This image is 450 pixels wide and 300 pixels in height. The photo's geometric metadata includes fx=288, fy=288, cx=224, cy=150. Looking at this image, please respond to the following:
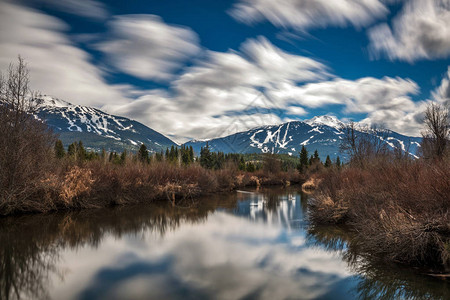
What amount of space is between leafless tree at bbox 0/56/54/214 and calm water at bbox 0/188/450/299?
1.75 metres

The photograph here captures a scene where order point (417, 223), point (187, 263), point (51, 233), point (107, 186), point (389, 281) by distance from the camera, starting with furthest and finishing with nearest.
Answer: point (107, 186) < point (51, 233) < point (187, 263) < point (417, 223) < point (389, 281)

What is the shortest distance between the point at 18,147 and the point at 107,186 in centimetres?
772

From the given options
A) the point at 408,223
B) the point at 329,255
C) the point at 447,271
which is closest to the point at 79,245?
the point at 329,255

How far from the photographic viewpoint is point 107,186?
24281mm

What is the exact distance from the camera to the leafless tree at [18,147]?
17.3m

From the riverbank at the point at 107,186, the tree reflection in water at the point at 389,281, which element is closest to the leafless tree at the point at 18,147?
the riverbank at the point at 107,186

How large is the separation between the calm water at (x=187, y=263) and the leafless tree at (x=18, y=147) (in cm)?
175

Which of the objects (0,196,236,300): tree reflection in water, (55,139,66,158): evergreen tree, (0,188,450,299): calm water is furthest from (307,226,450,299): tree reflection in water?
(55,139,66,158): evergreen tree

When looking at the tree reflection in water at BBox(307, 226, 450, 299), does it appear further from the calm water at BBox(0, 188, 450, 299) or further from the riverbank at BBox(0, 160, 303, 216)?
the riverbank at BBox(0, 160, 303, 216)

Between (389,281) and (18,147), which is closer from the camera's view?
(389,281)

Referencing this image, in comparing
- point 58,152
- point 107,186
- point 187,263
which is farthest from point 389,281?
point 58,152

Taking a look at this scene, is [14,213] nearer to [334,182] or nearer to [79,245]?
[79,245]

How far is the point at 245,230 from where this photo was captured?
55.1ft

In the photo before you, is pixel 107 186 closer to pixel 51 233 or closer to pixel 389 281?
pixel 51 233
